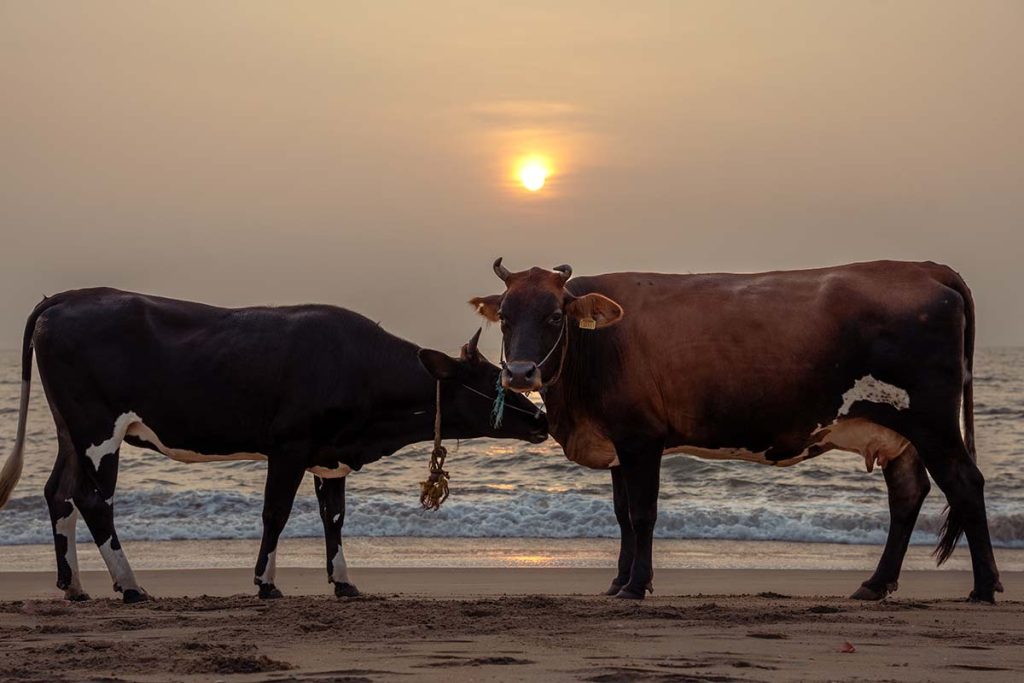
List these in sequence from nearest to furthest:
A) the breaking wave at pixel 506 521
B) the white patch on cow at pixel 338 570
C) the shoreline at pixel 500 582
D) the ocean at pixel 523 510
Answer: the white patch on cow at pixel 338 570 → the shoreline at pixel 500 582 → the ocean at pixel 523 510 → the breaking wave at pixel 506 521

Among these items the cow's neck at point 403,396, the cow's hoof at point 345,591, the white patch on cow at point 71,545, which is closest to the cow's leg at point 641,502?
the cow's neck at point 403,396

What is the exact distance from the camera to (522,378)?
405 inches

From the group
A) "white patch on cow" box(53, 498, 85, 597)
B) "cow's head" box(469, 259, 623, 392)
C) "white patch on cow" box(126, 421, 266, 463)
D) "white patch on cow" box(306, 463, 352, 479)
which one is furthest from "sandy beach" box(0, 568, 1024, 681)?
"cow's head" box(469, 259, 623, 392)

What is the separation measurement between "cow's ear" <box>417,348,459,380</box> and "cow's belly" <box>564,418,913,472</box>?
1.10m

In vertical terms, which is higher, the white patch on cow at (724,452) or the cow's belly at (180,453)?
the white patch on cow at (724,452)

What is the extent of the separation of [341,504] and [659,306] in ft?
9.84

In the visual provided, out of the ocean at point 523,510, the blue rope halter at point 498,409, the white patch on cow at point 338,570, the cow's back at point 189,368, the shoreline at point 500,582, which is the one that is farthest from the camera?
the ocean at point 523,510

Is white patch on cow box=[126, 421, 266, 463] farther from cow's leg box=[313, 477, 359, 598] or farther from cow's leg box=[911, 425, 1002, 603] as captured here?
cow's leg box=[911, 425, 1002, 603]

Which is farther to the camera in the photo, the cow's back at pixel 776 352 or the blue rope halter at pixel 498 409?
the blue rope halter at pixel 498 409

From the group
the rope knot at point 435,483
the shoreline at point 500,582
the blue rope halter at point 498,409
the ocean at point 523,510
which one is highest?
the blue rope halter at point 498,409

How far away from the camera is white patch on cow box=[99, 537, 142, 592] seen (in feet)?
36.1

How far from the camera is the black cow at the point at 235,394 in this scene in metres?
11.3

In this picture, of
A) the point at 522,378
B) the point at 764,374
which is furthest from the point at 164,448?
the point at 764,374

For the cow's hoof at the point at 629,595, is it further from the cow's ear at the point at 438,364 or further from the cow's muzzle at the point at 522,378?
the cow's ear at the point at 438,364
